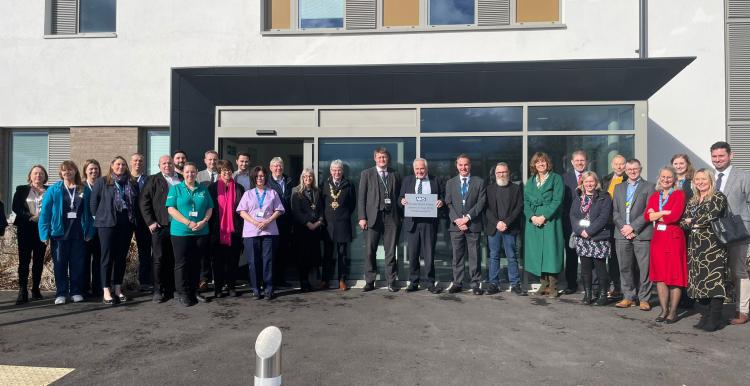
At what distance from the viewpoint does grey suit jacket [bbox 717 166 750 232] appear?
5.57 metres

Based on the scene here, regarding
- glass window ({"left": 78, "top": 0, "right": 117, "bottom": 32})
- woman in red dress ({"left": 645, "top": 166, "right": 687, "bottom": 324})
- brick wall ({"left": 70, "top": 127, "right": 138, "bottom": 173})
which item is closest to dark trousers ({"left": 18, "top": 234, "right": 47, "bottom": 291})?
brick wall ({"left": 70, "top": 127, "right": 138, "bottom": 173})

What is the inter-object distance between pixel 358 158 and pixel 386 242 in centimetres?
161

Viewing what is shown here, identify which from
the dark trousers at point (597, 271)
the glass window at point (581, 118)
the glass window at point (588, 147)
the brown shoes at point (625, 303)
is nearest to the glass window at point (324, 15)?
the glass window at point (581, 118)

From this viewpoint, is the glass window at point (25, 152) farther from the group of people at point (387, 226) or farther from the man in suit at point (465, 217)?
the man in suit at point (465, 217)

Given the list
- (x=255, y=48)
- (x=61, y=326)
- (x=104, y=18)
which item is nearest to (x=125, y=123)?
(x=104, y=18)

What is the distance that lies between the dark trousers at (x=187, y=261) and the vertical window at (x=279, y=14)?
16.9 feet

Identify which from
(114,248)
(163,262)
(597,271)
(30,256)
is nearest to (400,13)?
(597,271)

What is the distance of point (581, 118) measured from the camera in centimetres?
740

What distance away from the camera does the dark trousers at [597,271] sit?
20.1ft

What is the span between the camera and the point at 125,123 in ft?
30.3

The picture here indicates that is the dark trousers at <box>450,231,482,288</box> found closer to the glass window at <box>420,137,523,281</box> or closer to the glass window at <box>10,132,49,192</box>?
the glass window at <box>420,137,523,281</box>

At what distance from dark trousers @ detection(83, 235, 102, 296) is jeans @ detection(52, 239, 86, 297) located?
0.21ft

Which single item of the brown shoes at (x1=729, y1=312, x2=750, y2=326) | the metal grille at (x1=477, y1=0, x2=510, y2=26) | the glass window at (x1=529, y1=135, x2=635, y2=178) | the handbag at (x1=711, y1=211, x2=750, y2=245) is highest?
the metal grille at (x1=477, y1=0, x2=510, y2=26)

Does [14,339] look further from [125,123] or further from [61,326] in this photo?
[125,123]
